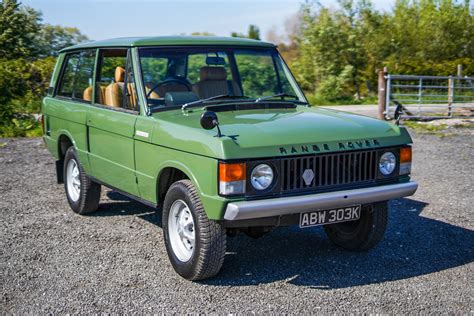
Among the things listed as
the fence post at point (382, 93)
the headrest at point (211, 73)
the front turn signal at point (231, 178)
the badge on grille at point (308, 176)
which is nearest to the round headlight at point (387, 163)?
the badge on grille at point (308, 176)

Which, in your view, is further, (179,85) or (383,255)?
(179,85)

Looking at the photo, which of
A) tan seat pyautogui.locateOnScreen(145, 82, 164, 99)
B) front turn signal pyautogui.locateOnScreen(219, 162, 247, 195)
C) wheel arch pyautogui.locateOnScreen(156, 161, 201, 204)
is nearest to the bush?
tan seat pyautogui.locateOnScreen(145, 82, 164, 99)

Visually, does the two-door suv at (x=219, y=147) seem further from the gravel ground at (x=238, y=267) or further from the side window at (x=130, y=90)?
the gravel ground at (x=238, y=267)

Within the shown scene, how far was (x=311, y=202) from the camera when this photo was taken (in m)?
4.44

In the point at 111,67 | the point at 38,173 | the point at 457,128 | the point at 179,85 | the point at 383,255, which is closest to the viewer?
the point at 383,255

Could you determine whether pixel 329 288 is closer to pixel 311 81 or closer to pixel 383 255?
pixel 383 255

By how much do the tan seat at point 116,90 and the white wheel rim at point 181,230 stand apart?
1.61 metres

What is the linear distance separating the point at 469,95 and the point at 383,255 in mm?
15035

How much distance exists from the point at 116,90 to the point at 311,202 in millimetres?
2637

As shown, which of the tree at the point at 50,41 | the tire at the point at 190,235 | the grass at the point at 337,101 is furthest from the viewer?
the grass at the point at 337,101

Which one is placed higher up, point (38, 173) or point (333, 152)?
point (333, 152)

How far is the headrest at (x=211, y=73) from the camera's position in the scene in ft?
19.9

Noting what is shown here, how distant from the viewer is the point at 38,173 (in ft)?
31.6

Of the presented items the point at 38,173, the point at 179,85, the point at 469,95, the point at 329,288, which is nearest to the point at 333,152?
the point at 329,288
